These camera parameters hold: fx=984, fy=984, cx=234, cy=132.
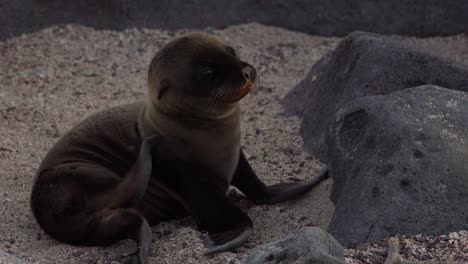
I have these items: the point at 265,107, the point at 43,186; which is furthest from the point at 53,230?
the point at 265,107

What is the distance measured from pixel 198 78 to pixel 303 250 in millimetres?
1600

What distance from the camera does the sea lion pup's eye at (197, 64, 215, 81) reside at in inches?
218

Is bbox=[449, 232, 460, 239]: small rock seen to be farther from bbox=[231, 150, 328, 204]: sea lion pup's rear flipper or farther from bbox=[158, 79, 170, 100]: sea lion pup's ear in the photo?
bbox=[158, 79, 170, 100]: sea lion pup's ear

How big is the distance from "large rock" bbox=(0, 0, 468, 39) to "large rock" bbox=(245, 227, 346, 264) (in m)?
5.13

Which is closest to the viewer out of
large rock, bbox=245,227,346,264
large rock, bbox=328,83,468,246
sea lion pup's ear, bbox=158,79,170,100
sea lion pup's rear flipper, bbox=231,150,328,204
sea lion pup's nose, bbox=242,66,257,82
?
large rock, bbox=245,227,346,264

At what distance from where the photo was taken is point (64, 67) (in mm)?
8773

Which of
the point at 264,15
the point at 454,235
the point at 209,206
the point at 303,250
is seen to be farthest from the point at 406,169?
the point at 264,15

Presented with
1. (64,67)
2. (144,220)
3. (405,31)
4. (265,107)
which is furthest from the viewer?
(405,31)

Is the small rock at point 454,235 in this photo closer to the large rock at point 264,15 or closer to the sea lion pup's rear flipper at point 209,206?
the sea lion pup's rear flipper at point 209,206

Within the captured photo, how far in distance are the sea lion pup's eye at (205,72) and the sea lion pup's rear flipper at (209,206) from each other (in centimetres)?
52

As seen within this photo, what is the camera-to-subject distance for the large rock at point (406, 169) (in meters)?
4.95

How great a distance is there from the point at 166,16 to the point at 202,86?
13.0 ft

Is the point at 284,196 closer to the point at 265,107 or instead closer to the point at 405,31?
the point at 265,107

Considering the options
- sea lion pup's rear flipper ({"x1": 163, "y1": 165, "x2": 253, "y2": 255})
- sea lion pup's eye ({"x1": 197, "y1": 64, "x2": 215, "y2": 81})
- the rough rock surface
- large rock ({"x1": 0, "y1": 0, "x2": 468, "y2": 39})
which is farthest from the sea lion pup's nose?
large rock ({"x1": 0, "y1": 0, "x2": 468, "y2": 39})
